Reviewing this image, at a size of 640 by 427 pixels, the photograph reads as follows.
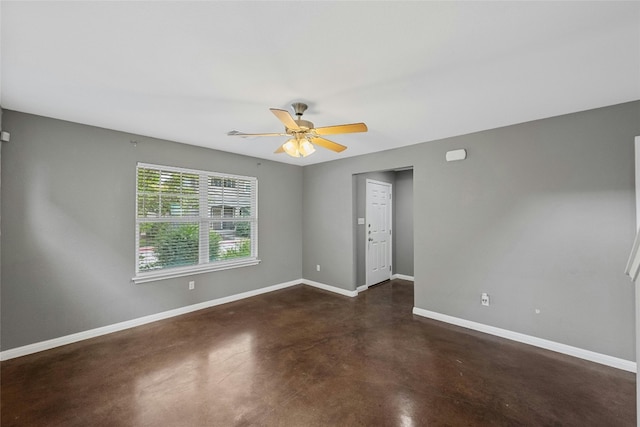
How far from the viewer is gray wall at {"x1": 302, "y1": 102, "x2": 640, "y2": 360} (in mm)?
2475

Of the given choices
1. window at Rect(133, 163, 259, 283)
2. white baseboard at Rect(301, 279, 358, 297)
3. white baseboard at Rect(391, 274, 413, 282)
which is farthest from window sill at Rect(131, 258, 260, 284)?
white baseboard at Rect(391, 274, 413, 282)

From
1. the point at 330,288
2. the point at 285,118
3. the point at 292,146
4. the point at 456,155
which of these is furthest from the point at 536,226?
the point at 330,288

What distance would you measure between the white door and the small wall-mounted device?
1.73m

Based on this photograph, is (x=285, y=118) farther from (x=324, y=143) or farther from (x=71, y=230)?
(x=71, y=230)

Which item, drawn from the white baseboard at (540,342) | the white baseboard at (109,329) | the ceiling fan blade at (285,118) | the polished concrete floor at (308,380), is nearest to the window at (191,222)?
the white baseboard at (109,329)

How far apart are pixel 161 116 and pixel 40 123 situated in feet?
4.16

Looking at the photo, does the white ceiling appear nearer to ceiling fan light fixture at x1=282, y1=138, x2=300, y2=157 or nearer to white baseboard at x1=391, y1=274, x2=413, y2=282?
ceiling fan light fixture at x1=282, y1=138, x2=300, y2=157

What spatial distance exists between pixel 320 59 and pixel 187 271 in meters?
3.36

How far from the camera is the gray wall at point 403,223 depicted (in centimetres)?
567

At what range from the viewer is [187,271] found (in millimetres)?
3801

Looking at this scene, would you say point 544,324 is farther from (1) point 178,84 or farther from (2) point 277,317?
(1) point 178,84

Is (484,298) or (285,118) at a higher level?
(285,118)

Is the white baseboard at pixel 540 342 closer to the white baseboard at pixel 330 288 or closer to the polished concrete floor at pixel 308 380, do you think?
the polished concrete floor at pixel 308 380

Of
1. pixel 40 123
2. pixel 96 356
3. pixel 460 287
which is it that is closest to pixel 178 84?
pixel 40 123
